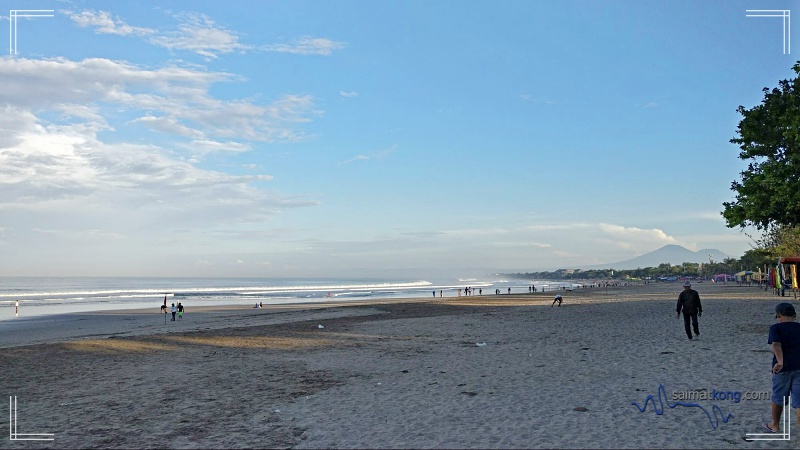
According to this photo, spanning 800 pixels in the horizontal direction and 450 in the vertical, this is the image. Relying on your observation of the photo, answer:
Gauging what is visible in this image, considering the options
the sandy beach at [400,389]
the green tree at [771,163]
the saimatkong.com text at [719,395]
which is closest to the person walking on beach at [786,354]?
the sandy beach at [400,389]

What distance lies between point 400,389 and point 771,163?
1727 centimetres

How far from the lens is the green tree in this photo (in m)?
18.5

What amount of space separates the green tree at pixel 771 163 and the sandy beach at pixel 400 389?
432cm

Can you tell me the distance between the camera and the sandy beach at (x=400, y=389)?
793cm

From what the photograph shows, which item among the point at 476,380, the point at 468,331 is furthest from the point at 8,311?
the point at 476,380

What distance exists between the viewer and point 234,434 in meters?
8.48

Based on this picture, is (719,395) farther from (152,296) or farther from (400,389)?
(152,296)

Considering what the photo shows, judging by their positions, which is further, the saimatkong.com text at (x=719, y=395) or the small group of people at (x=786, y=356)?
the saimatkong.com text at (x=719, y=395)

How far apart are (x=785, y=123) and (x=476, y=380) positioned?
14900 millimetres

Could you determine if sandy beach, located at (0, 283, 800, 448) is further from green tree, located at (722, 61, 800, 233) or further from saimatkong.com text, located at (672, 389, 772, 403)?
green tree, located at (722, 61, 800, 233)

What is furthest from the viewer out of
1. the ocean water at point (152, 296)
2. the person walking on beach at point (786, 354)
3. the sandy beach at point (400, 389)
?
the ocean water at point (152, 296)

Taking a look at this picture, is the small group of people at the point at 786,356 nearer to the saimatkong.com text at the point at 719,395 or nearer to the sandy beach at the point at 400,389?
the sandy beach at the point at 400,389

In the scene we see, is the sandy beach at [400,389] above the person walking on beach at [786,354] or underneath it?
underneath

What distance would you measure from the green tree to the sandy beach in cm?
432
